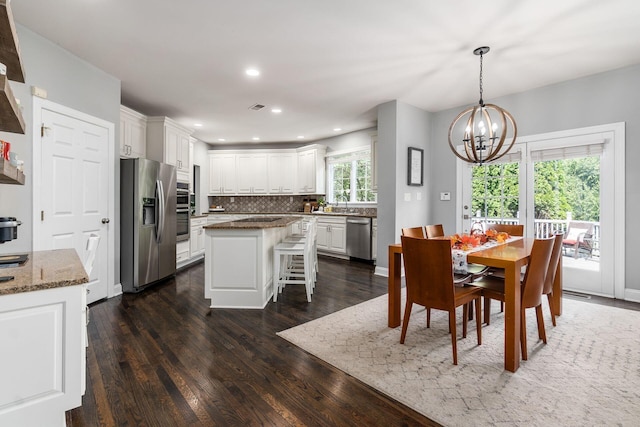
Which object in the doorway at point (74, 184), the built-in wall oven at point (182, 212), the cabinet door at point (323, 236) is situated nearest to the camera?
the doorway at point (74, 184)

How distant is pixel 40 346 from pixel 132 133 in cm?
396

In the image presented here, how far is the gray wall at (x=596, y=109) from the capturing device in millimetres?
3475

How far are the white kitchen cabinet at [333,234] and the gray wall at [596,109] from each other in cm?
326

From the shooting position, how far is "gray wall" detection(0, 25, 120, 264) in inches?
103

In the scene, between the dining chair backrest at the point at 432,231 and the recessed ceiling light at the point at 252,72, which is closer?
the dining chair backrest at the point at 432,231

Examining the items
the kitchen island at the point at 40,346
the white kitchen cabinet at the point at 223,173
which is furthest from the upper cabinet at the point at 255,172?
the kitchen island at the point at 40,346

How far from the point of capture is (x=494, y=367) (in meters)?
2.09

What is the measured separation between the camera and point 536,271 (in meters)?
2.22

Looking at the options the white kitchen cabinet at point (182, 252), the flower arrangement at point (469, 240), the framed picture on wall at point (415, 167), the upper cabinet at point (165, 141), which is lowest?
the white kitchen cabinet at point (182, 252)

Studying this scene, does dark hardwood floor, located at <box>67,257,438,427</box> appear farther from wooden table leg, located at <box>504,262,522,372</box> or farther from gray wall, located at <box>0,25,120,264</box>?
gray wall, located at <box>0,25,120,264</box>

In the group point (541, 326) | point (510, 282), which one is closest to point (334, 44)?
point (510, 282)

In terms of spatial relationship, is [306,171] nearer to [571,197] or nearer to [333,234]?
[333,234]

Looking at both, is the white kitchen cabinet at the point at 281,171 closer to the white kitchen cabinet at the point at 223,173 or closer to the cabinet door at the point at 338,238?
the white kitchen cabinet at the point at 223,173

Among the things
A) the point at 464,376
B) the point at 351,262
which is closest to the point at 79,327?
the point at 464,376
